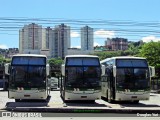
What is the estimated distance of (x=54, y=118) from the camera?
17.2 meters

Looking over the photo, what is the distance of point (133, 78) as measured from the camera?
27.4 metres

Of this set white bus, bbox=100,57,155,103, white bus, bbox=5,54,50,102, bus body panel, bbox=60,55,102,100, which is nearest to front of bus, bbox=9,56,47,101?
white bus, bbox=5,54,50,102

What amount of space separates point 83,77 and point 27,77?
3.69 meters

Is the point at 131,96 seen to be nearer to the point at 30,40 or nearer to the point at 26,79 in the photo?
the point at 26,79

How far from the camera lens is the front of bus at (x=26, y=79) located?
2691 centimetres

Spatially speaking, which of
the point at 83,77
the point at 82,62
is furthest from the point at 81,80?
the point at 82,62

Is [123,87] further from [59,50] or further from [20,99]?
[59,50]

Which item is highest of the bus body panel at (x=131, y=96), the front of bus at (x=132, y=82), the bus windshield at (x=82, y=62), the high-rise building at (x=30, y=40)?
the high-rise building at (x=30, y=40)

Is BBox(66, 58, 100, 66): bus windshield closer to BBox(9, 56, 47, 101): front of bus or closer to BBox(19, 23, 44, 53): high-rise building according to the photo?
BBox(9, 56, 47, 101): front of bus

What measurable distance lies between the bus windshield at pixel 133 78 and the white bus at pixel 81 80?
146 cm

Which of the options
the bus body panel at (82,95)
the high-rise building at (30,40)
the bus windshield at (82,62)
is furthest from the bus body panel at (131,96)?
the high-rise building at (30,40)

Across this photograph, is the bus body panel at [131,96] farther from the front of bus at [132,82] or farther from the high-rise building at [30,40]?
the high-rise building at [30,40]

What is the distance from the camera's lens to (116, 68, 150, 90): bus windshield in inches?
1075

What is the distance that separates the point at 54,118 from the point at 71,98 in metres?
9.64
